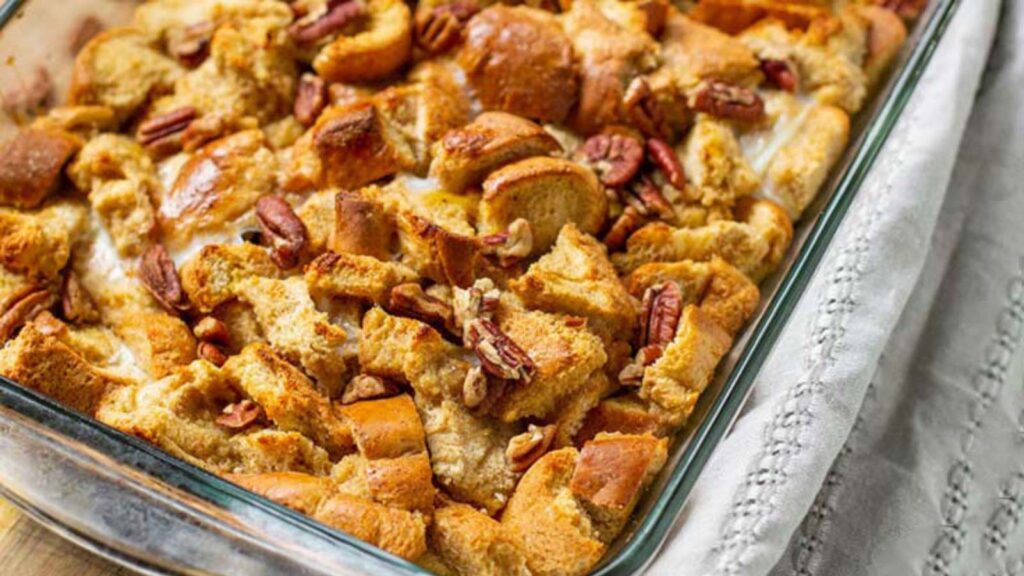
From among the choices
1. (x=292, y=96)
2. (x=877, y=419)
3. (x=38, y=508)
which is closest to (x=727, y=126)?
(x=877, y=419)

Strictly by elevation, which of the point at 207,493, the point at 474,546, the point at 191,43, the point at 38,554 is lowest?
the point at 38,554

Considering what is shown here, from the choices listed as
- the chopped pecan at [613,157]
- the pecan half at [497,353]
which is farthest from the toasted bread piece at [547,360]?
the chopped pecan at [613,157]

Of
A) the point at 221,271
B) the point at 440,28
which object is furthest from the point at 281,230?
the point at 440,28

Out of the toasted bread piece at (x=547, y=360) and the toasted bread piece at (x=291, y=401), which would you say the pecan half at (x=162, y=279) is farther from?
the toasted bread piece at (x=547, y=360)

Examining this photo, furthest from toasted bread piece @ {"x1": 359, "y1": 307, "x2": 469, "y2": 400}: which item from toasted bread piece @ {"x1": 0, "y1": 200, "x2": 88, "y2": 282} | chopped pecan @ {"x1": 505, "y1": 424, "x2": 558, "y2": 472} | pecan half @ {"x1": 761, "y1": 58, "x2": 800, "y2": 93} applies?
pecan half @ {"x1": 761, "y1": 58, "x2": 800, "y2": 93}

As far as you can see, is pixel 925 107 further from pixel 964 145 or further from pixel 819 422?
pixel 819 422

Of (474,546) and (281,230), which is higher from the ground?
(281,230)

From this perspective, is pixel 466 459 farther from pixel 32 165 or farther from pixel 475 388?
pixel 32 165
